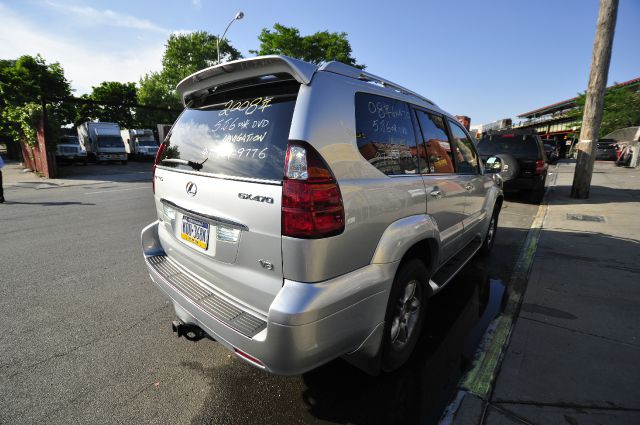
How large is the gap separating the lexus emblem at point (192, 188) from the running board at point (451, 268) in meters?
1.87

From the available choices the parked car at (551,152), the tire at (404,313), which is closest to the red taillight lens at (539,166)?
the tire at (404,313)

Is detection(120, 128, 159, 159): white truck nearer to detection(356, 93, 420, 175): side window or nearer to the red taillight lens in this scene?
the red taillight lens

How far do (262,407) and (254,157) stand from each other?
1.58 meters

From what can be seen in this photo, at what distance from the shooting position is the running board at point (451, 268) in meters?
2.68

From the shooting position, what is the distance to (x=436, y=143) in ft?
9.52

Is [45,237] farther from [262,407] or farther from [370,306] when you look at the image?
[370,306]

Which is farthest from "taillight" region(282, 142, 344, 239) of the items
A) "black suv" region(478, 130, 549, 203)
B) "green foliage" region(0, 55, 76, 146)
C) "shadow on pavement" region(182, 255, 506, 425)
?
"green foliage" region(0, 55, 76, 146)

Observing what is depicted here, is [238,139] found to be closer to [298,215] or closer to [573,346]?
[298,215]

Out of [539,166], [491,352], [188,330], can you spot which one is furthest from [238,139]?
[539,166]

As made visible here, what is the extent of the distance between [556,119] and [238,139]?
223 ft

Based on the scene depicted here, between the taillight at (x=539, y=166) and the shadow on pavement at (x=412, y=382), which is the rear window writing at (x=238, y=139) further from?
the taillight at (x=539, y=166)

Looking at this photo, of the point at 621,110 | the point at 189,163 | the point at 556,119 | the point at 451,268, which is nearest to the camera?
the point at 189,163

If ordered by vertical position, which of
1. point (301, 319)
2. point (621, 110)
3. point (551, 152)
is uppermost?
point (621, 110)

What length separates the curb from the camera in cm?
210
